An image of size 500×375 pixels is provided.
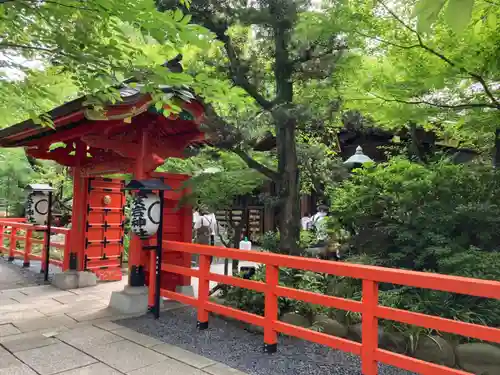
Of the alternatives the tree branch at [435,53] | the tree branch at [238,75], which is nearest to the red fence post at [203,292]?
the tree branch at [238,75]

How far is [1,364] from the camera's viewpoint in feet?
13.0

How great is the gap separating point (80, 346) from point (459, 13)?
4835 millimetres

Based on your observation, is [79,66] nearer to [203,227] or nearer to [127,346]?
[127,346]

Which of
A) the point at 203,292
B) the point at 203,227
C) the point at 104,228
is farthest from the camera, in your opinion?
the point at 203,227

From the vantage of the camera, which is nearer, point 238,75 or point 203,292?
point 203,292

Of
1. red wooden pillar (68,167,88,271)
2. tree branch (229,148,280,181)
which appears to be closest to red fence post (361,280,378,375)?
tree branch (229,148,280,181)

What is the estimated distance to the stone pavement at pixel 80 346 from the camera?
3.92 meters

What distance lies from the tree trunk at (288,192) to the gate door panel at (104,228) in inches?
157

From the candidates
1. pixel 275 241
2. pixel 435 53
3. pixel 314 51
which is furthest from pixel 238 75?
pixel 275 241

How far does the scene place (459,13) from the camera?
51.3 inches

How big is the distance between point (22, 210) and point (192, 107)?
14.8m

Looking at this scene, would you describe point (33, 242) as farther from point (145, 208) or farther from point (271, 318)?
point (271, 318)

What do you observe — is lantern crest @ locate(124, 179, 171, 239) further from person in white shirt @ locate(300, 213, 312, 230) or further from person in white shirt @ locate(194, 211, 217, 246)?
person in white shirt @ locate(194, 211, 217, 246)

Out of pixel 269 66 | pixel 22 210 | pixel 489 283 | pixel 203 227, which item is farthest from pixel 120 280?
pixel 22 210
